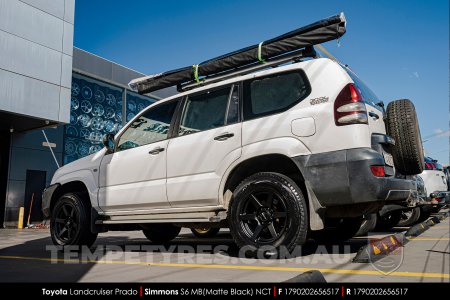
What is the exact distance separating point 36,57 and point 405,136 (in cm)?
1394

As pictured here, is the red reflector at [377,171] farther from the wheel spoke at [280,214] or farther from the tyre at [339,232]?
the tyre at [339,232]

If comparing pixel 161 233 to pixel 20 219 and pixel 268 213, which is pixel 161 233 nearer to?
pixel 268 213

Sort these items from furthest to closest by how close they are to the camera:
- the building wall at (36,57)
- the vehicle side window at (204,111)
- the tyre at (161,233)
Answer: the building wall at (36,57)
the tyre at (161,233)
the vehicle side window at (204,111)

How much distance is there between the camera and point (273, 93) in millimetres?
3973

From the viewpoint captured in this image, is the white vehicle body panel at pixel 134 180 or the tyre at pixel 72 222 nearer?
the white vehicle body panel at pixel 134 180

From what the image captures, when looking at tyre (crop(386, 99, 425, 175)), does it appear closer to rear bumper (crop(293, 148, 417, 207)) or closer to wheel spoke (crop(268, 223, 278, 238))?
rear bumper (crop(293, 148, 417, 207))

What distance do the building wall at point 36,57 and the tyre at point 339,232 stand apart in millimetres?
12041

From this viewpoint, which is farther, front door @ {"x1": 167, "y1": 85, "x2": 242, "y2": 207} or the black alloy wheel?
front door @ {"x1": 167, "y1": 85, "x2": 242, "y2": 207}

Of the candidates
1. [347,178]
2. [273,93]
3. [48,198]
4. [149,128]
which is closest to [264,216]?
Answer: [347,178]

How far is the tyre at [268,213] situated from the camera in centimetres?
345

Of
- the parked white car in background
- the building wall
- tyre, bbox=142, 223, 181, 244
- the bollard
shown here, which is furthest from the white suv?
the bollard

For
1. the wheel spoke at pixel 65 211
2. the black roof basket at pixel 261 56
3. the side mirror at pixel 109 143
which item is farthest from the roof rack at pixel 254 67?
the wheel spoke at pixel 65 211

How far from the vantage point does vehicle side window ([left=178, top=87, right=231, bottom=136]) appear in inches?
170
